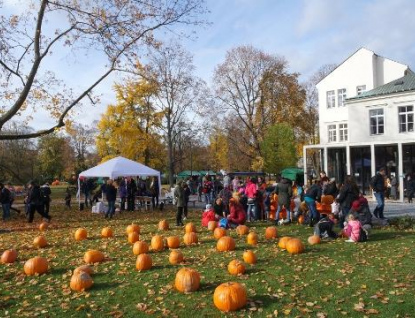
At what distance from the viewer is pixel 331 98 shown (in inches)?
1561

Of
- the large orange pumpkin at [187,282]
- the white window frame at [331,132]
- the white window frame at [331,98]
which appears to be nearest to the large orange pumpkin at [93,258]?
the large orange pumpkin at [187,282]

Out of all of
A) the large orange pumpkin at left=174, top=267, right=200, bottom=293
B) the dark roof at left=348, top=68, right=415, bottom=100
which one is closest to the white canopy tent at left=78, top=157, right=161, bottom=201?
the large orange pumpkin at left=174, top=267, right=200, bottom=293

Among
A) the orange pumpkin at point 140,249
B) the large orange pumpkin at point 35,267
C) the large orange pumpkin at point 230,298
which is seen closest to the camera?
the large orange pumpkin at point 230,298

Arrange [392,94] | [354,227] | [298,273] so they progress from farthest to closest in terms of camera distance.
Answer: [392,94], [354,227], [298,273]

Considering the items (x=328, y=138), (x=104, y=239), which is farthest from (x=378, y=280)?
(x=328, y=138)

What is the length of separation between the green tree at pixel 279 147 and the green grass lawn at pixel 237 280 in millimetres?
36807

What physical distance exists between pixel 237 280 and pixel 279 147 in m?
41.8

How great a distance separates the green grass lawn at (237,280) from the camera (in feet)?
20.1

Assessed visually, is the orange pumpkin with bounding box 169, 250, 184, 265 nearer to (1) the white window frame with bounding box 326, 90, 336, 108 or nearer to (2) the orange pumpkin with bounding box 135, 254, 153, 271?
(2) the orange pumpkin with bounding box 135, 254, 153, 271

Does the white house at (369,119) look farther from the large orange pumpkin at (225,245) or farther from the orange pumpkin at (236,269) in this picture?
the orange pumpkin at (236,269)

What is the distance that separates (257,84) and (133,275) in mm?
45901

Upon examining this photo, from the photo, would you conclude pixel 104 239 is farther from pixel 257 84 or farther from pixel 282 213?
pixel 257 84

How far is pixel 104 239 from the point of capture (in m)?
12.9

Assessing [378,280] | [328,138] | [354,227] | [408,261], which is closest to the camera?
[378,280]
